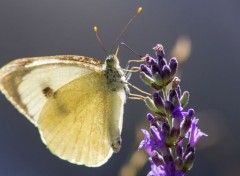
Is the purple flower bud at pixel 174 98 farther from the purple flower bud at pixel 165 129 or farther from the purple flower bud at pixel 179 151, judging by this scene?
the purple flower bud at pixel 179 151

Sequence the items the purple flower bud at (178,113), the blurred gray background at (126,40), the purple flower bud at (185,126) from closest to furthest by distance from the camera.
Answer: the purple flower bud at (178,113) < the purple flower bud at (185,126) < the blurred gray background at (126,40)

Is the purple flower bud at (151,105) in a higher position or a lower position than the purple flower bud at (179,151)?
higher

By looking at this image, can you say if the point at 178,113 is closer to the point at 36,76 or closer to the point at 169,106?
the point at 169,106

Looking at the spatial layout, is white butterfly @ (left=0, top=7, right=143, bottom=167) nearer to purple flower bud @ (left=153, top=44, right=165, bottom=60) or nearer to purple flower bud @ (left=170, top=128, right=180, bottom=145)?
purple flower bud @ (left=153, top=44, right=165, bottom=60)

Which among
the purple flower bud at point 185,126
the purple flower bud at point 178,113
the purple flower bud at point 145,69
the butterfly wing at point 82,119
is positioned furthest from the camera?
the butterfly wing at point 82,119

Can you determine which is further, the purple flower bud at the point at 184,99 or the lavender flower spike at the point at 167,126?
the purple flower bud at the point at 184,99

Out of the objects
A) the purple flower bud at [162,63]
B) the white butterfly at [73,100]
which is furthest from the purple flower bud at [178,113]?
the white butterfly at [73,100]
